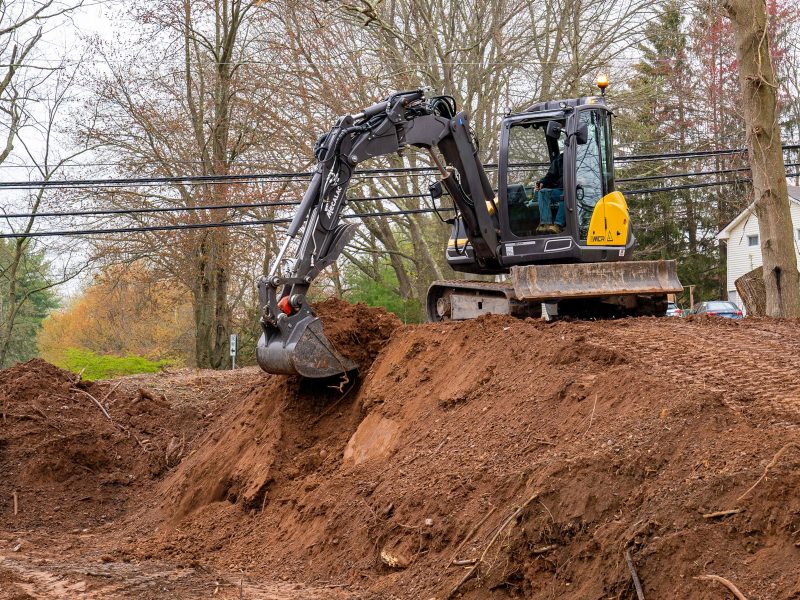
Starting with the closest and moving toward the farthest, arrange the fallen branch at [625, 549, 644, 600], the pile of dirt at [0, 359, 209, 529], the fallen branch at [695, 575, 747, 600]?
the fallen branch at [695, 575, 747, 600], the fallen branch at [625, 549, 644, 600], the pile of dirt at [0, 359, 209, 529]

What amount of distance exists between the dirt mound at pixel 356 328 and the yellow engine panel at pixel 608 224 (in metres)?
2.68

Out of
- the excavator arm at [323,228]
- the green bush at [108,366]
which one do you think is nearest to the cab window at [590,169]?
the excavator arm at [323,228]

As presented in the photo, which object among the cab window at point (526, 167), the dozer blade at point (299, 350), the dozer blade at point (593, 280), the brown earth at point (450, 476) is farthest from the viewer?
the cab window at point (526, 167)

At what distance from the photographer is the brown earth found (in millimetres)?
4992

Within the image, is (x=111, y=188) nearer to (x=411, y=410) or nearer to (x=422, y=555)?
(x=411, y=410)

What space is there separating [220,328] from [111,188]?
177 inches

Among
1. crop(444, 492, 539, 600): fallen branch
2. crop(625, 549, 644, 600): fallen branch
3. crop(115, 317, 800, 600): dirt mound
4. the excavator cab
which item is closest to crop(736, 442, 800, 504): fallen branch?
crop(115, 317, 800, 600): dirt mound

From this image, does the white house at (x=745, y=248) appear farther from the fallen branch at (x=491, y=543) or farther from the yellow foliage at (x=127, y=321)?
the fallen branch at (x=491, y=543)

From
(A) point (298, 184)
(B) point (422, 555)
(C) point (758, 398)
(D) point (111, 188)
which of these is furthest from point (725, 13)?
(D) point (111, 188)

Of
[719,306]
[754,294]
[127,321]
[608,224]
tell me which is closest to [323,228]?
[608,224]

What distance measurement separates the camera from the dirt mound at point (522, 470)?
4.89 m

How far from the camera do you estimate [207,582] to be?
267 inches

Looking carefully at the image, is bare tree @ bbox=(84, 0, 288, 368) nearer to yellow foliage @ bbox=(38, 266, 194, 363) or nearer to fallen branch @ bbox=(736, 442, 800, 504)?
yellow foliage @ bbox=(38, 266, 194, 363)

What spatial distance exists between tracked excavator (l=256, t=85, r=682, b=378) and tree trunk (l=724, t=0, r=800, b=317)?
162 cm
